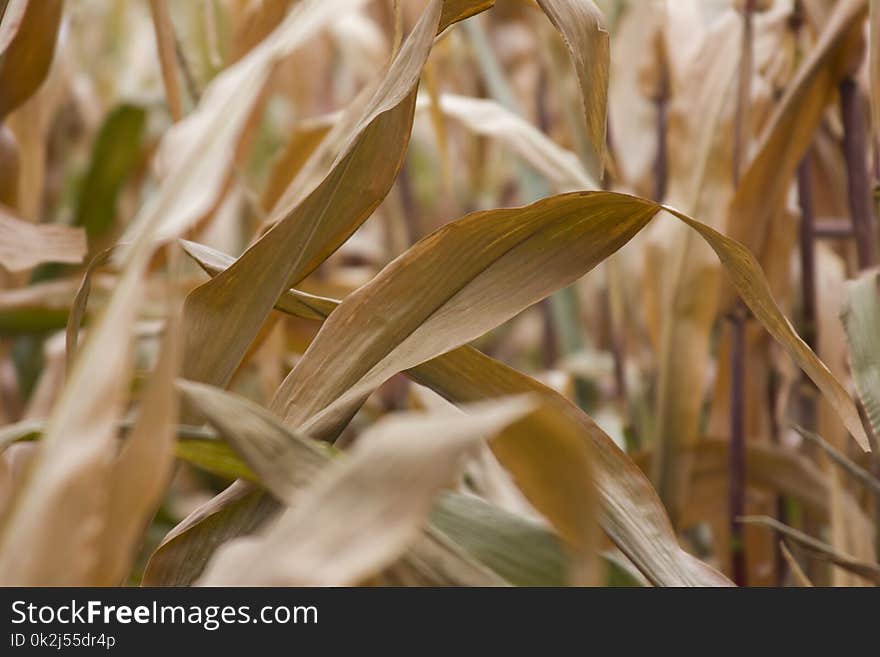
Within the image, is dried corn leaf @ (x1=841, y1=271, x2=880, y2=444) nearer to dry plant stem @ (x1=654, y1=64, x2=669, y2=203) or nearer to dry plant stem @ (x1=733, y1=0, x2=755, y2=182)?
dry plant stem @ (x1=733, y1=0, x2=755, y2=182)

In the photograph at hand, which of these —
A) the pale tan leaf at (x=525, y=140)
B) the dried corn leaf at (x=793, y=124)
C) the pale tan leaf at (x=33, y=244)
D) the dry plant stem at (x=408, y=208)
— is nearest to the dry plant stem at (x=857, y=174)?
the dried corn leaf at (x=793, y=124)

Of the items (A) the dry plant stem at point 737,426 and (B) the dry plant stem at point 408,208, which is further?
(B) the dry plant stem at point 408,208

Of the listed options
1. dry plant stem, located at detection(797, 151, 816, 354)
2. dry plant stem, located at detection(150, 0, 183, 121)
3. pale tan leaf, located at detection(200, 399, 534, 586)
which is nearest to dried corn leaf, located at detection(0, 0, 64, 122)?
dry plant stem, located at detection(150, 0, 183, 121)

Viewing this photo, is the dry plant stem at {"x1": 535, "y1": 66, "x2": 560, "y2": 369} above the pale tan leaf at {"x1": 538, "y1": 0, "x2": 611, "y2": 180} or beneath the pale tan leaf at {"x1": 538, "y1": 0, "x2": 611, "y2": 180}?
above

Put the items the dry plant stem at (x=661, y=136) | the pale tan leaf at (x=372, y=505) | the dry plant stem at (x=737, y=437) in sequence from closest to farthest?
the pale tan leaf at (x=372, y=505) → the dry plant stem at (x=737, y=437) → the dry plant stem at (x=661, y=136)

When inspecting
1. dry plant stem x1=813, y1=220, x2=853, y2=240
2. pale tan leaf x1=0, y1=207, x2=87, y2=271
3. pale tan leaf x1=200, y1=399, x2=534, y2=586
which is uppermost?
dry plant stem x1=813, y1=220, x2=853, y2=240

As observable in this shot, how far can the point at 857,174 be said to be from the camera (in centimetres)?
45

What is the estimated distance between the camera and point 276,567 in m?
0.16

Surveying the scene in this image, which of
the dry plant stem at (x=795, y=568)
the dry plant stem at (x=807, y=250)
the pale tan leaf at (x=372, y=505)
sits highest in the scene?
the dry plant stem at (x=807, y=250)

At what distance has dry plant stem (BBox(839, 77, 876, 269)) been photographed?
45cm

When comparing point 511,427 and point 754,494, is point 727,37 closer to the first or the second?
point 754,494

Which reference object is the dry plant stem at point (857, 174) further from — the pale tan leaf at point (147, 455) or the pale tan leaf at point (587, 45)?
the pale tan leaf at point (147, 455)

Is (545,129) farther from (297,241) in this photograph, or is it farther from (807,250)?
(297,241)

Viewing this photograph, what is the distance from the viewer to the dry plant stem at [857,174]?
1.48 feet
